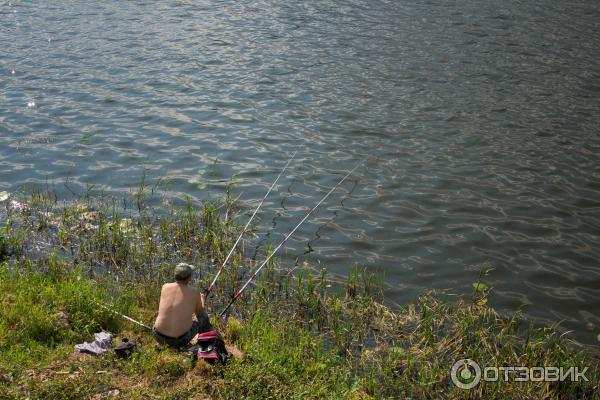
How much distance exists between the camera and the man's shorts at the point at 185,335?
8188mm

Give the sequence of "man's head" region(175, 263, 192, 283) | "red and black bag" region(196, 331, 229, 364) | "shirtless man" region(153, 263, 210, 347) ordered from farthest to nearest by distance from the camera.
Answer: "man's head" region(175, 263, 192, 283) → "shirtless man" region(153, 263, 210, 347) → "red and black bag" region(196, 331, 229, 364)

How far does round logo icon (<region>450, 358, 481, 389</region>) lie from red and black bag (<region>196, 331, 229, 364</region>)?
2.66 metres

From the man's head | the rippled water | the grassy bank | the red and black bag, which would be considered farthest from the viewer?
the rippled water

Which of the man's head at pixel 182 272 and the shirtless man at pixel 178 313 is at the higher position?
the man's head at pixel 182 272

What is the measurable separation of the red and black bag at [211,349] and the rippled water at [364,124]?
3364 millimetres

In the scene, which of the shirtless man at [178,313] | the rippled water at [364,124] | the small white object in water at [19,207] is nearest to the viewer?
the shirtless man at [178,313]

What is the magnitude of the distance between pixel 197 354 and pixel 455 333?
3414 millimetres

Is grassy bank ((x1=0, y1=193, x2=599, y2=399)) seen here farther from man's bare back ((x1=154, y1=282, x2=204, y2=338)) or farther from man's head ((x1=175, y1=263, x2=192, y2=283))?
man's head ((x1=175, y1=263, x2=192, y2=283))

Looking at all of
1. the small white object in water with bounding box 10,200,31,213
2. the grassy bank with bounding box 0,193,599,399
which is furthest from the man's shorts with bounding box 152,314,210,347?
the small white object in water with bounding box 10,200,31,213

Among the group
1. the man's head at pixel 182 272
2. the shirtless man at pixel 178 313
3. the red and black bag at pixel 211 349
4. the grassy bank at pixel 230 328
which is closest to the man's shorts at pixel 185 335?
the shirtless man at pixel 178 313

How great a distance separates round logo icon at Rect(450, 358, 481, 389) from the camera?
8.25 m

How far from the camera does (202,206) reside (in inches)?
503

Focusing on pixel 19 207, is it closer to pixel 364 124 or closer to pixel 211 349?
pixel 211 349

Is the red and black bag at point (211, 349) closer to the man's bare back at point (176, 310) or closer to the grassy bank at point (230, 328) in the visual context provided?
the grassy bank at point (230, 328)
